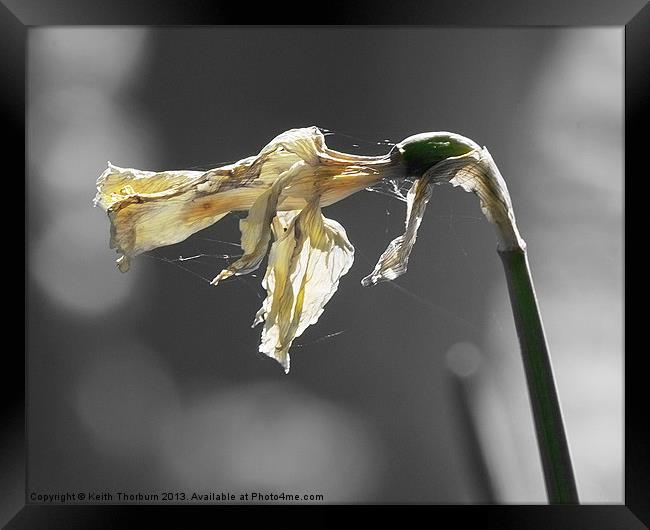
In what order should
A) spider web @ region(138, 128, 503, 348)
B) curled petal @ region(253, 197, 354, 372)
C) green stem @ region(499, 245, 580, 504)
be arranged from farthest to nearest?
spider web @ region(138, 128, 503, 348) < curled petal @ region(253, 197, 354, 372) < green stem @ region(499, 245, 580, 504)

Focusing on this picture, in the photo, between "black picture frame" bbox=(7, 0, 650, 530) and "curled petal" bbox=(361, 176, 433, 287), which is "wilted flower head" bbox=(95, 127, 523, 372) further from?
"black picture frame" bbox=(7, 0, 650, 530)

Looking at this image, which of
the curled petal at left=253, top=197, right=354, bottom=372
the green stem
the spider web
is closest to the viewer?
the green stem

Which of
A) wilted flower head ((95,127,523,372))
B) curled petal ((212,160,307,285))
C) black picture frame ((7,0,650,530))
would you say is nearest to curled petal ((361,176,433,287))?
wilted flower head ((95,127,523,372))

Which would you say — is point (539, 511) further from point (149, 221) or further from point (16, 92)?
point (16, 92)

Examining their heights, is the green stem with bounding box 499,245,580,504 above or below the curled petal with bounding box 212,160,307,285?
below

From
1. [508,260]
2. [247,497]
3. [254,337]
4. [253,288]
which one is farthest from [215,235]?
[508,260]

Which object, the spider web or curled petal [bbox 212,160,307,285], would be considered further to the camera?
the spider web

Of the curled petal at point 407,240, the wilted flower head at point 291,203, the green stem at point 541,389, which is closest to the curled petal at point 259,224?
the wilted flower head at point 291,203
